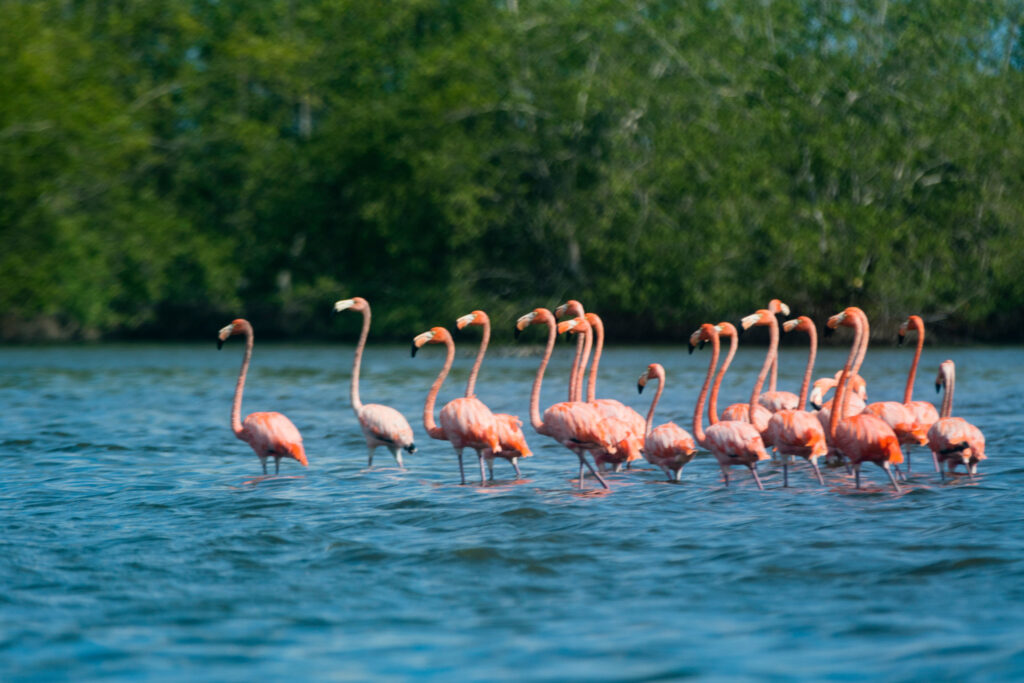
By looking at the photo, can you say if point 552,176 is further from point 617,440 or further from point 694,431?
point 617,440

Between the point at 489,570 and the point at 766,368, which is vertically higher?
the point at 766,368

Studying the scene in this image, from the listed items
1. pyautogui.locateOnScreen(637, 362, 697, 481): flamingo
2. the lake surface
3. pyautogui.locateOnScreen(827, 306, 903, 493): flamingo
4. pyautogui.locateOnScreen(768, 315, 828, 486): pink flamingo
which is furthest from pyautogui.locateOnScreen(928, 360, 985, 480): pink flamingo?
pyautogui.locateOnScreen(637, 362, 697, 481): flamingo

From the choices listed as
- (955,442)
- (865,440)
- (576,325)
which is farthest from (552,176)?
(865,440)

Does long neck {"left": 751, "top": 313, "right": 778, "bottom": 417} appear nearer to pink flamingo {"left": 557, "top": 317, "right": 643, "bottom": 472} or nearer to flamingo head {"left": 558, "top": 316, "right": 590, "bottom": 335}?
pink flamingo {"left": 557, "top": 317, "right": 643, "bottom": 472}

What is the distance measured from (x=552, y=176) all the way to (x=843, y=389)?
2445cm

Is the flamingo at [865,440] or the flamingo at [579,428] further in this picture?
the flamingo at [579,428]

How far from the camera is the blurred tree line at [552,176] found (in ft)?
104

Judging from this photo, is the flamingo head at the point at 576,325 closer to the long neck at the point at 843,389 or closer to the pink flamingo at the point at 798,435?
the pink flamingo at the point at 798,435

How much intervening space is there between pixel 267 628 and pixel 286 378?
1873 centimetres

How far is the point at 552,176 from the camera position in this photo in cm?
3428

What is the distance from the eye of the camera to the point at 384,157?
36.4 meters

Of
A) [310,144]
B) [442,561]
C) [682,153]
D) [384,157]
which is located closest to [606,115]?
[682,153]

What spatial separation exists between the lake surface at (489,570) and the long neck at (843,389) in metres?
0.50

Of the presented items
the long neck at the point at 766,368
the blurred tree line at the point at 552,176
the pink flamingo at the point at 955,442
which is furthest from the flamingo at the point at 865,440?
the blurred tree line at the point at 552,176
